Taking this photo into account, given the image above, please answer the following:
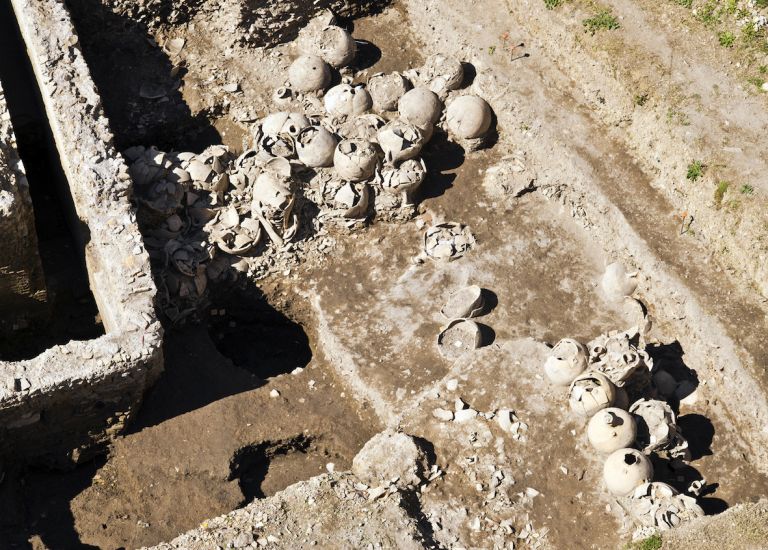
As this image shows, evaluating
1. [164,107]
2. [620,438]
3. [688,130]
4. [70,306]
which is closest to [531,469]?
[620,438]

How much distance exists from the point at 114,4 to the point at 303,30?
2.17 m

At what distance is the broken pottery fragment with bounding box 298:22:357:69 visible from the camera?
12.1 metres

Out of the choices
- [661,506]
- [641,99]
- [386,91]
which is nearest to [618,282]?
[641,99]

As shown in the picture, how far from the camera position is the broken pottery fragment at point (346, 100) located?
11.5 m

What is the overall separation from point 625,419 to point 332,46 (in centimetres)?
556

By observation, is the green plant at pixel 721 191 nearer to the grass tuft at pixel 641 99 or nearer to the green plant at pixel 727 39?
the grass tuft at pixel 641 99

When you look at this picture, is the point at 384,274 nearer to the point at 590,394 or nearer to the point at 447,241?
the point at 447,241

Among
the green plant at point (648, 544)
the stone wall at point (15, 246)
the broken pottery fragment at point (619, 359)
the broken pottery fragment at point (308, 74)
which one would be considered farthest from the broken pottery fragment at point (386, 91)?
the green plant at point (648, 544)

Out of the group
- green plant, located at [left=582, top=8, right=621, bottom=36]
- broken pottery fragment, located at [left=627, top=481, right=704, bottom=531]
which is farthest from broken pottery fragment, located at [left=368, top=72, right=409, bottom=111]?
→ broken pottery fragment, located at [left=627, top=481, right=704, bottom=531]

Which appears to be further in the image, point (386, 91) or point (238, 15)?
point (238, 15)

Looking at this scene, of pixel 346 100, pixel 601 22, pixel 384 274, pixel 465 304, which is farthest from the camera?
pixel 601 22

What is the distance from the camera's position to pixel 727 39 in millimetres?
11445

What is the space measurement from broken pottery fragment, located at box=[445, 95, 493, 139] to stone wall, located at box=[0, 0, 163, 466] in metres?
3.73

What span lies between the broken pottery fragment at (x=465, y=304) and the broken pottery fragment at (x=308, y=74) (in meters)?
3.08
